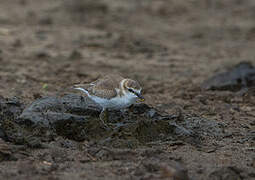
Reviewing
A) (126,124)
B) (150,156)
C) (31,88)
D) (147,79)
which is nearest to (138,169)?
(150,156)

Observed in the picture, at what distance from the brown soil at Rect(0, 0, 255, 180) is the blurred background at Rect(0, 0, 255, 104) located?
25 millimetres

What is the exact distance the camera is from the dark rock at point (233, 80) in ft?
31.1

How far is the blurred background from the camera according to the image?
32.9 ft

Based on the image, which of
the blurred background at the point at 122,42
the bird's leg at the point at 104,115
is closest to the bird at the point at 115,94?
the bird's leg at the point at 104,115

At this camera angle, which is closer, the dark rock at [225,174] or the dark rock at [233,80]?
the dark rock at [225,174]

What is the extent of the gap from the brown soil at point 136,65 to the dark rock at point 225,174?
0.05 feet

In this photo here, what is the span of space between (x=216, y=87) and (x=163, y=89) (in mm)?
1067

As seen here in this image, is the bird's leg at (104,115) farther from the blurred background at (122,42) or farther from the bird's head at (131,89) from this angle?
the blurred background at (122,42)

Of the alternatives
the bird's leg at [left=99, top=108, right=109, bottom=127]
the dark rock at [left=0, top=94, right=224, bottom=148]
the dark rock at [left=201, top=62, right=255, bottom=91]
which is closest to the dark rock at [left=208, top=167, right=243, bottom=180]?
the dark rock at [left=0, top=94, right=224, bottom=148]

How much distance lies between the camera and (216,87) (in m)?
9.42

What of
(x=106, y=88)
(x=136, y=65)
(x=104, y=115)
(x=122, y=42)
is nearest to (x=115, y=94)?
(x=106, y=88)

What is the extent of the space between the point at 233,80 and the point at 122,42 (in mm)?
4196

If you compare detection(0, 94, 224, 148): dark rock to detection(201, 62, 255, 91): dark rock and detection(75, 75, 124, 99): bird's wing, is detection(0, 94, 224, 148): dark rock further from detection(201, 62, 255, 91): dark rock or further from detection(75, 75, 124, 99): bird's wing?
detection(201, 62, 255, 91): dark rock

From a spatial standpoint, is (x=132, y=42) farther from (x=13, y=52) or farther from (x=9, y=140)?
(x=9, y=140)
